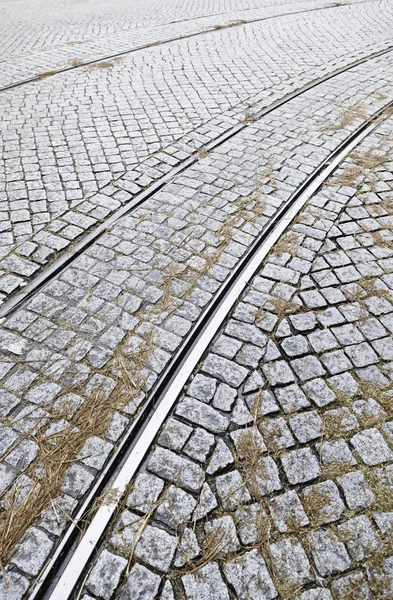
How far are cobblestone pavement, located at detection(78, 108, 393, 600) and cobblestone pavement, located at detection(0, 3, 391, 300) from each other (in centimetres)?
200

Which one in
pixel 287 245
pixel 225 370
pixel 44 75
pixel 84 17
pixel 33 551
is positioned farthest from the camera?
pixel 84 17

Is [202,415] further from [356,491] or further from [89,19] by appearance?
[89,19]

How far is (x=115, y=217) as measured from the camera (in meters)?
4.75

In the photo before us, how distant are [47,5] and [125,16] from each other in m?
3.06

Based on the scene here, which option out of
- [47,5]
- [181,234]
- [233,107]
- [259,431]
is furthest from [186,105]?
[47,5]

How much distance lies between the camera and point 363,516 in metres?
2.55

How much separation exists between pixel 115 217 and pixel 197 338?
72.8 inches

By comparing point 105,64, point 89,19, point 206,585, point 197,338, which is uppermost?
point 89,19

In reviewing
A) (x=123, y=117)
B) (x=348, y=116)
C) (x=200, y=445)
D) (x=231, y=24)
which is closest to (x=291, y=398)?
(x=200, y=445)

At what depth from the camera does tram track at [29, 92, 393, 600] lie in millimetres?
2332

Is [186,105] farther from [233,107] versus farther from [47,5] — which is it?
[47,5]

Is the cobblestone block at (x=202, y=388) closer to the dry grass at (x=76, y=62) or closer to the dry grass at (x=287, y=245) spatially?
the dry grass at (x=287, y=245)

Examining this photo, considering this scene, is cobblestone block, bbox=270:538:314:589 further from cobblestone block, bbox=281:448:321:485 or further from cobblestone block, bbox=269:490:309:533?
cobblestone block, bbox=281:448:321:485

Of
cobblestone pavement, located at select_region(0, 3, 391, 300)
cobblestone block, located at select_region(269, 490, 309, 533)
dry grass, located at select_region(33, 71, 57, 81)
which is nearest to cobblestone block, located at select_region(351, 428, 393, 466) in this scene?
cobblestone block, located at select_region(269, 490, 309, 533)
